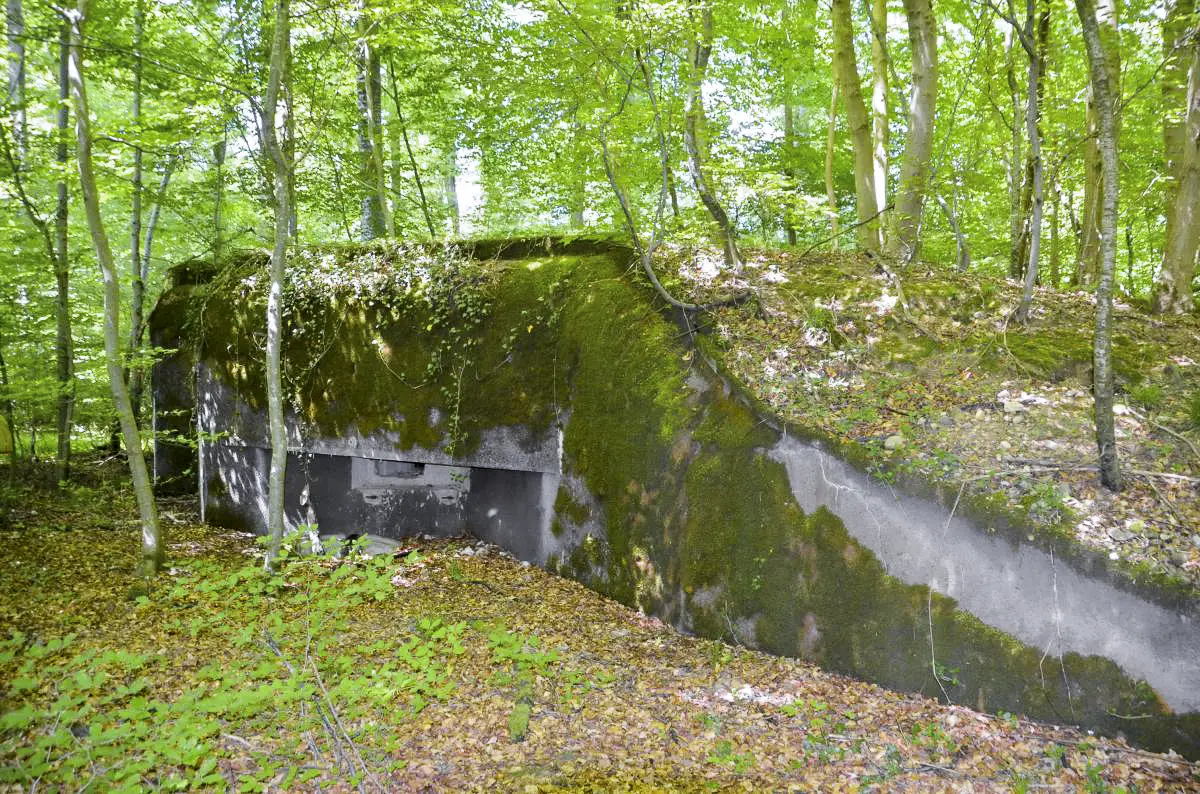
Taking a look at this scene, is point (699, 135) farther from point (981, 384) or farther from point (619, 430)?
point (981, 384)

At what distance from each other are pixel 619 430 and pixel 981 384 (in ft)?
10.3

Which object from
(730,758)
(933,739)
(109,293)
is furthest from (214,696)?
(109,293)

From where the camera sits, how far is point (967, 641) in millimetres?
4137

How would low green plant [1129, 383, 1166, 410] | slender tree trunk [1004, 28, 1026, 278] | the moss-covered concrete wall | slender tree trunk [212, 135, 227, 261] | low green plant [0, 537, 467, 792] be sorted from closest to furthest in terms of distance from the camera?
low green plant [0, 537, 467, 792]
the moss-covered concrete wall
low green plant [1129, 383, 1166, 410]
slender tree trunk [1004, 28, 1026, 278]
slender tree trunk [212, 135, 227, 261]

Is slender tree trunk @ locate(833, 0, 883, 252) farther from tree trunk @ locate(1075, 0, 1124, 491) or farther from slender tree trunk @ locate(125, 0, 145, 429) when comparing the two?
slender tree trunk @ locate(125, 0, 145, 429)

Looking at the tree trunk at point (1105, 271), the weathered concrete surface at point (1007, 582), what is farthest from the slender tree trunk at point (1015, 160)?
the weathered concrete surface at point (1007, 582)

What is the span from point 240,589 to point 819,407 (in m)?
6.13

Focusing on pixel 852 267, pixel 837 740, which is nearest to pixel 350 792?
pixel 837 740

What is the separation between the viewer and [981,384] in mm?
5301

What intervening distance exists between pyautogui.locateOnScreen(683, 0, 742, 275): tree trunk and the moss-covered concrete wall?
1.06 metres

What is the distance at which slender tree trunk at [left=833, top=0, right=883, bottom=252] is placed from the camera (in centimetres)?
796

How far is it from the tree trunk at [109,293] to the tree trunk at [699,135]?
5.38m

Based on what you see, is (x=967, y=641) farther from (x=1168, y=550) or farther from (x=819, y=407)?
(x=819, y=407)

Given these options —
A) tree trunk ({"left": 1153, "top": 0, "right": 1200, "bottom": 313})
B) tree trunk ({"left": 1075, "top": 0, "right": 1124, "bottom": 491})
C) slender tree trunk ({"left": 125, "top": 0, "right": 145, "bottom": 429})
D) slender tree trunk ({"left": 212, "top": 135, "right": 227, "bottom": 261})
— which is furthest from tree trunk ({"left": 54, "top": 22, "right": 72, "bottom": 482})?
tree trunk ({"left": 1153, "top": 0, "right": 1200, "bottom": 313})
